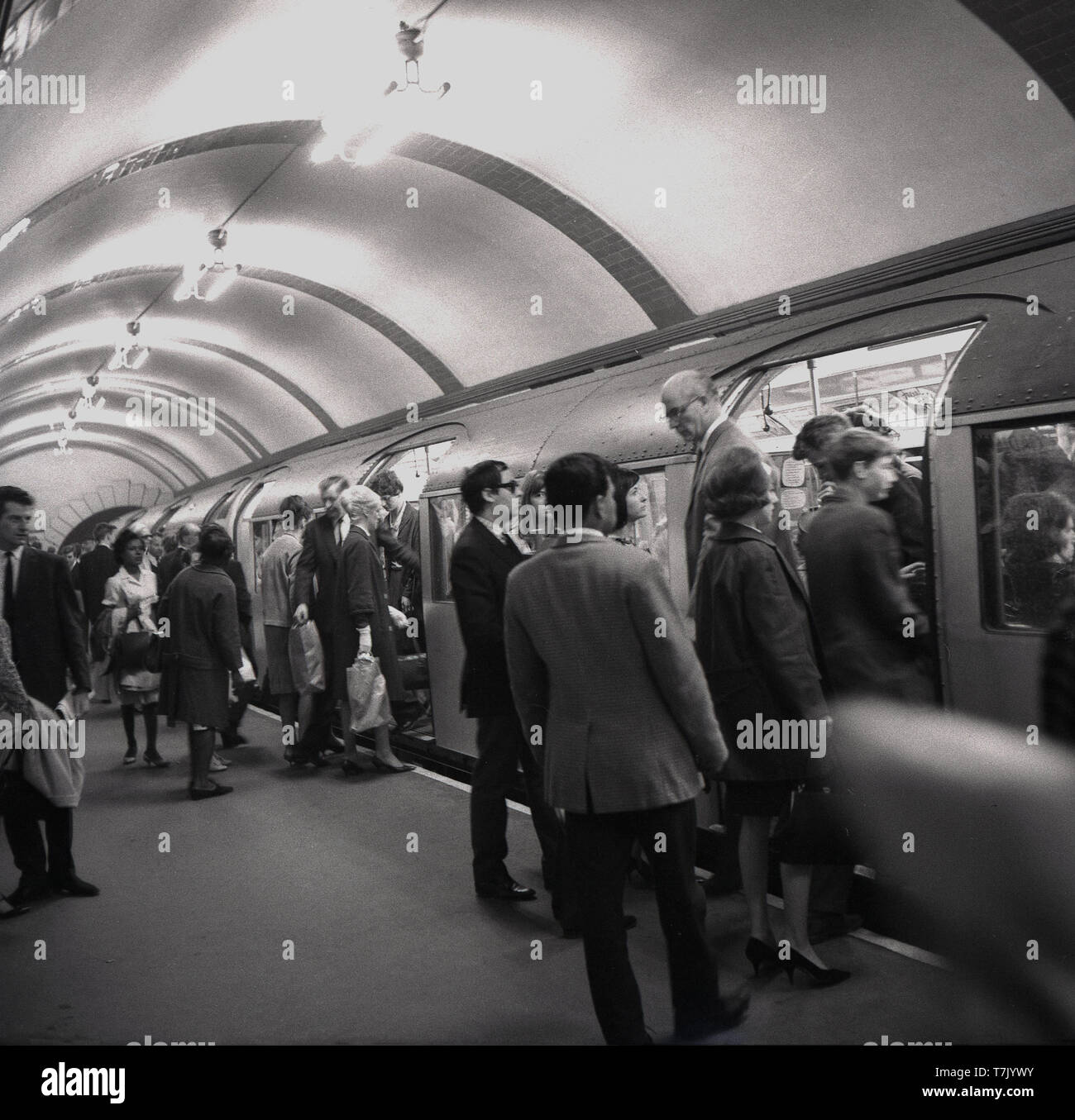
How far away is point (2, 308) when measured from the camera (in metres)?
14.3

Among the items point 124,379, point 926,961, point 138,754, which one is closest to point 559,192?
point 138,754

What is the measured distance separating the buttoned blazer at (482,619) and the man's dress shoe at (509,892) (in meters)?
0.83

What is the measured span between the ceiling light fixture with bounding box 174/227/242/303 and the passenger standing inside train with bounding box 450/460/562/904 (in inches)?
382

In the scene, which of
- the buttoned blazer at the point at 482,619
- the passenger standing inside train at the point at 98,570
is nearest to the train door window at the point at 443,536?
the buttoned blazer at the point at 482,619

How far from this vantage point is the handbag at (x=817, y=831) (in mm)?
4152

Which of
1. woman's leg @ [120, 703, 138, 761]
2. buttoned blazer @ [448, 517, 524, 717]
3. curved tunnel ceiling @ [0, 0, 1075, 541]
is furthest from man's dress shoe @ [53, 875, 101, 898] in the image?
curved tunnel ceiling @ [0, 0, 1075, 541]

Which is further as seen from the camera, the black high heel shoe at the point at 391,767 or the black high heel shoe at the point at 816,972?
the black high heel shoe at the point at 391,767

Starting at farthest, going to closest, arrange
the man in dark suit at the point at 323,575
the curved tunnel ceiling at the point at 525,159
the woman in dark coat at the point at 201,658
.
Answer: the man in dark suit at the point at 323,575
the woman in dark coat at the point at 201,658
the curved tunnel ceiling at the point at 525,159

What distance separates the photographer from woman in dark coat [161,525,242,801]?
782 cm

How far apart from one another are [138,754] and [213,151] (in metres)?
5.99

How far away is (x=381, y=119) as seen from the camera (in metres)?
9.41

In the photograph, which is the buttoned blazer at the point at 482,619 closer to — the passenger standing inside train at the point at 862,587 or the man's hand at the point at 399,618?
the passenger standing inside train at the point at 862,587
